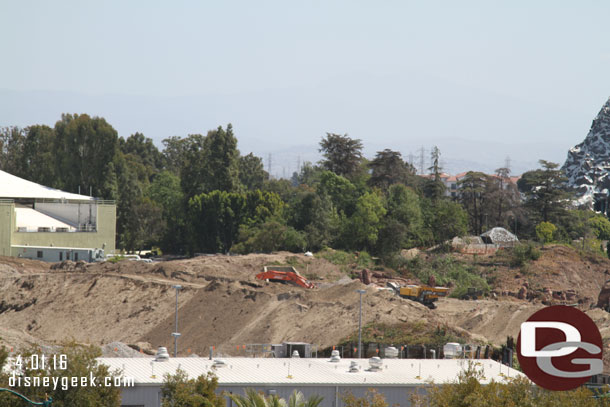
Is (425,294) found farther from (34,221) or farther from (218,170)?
(218,170)

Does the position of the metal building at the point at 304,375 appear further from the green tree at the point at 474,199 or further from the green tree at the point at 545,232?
the green tree at the point at 474,199

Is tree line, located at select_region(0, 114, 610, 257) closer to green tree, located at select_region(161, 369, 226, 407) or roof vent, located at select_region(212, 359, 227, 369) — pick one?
roof vent, located at select_region(212, 359, 227, 369)

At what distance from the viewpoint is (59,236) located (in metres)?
85.8

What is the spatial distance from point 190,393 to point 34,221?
66.7 m

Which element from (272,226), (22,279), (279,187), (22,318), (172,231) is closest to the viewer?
(22,318)

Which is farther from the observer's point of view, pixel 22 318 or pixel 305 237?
pixel 305 237

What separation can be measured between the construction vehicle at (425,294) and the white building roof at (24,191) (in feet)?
133

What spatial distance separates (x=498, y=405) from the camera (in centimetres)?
2338

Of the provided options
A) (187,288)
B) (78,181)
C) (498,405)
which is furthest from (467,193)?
(498,405)

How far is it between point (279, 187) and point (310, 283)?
71.9m

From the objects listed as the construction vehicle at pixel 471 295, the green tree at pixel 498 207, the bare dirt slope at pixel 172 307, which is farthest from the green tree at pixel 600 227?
the bare dirt slope at pixel 172 307

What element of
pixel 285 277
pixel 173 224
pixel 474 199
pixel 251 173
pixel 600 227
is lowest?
pixel 285 277

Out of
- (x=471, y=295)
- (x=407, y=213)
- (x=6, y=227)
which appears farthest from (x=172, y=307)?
(x=407, y=213)

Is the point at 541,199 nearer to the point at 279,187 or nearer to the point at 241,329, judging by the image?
the point at 279,187
